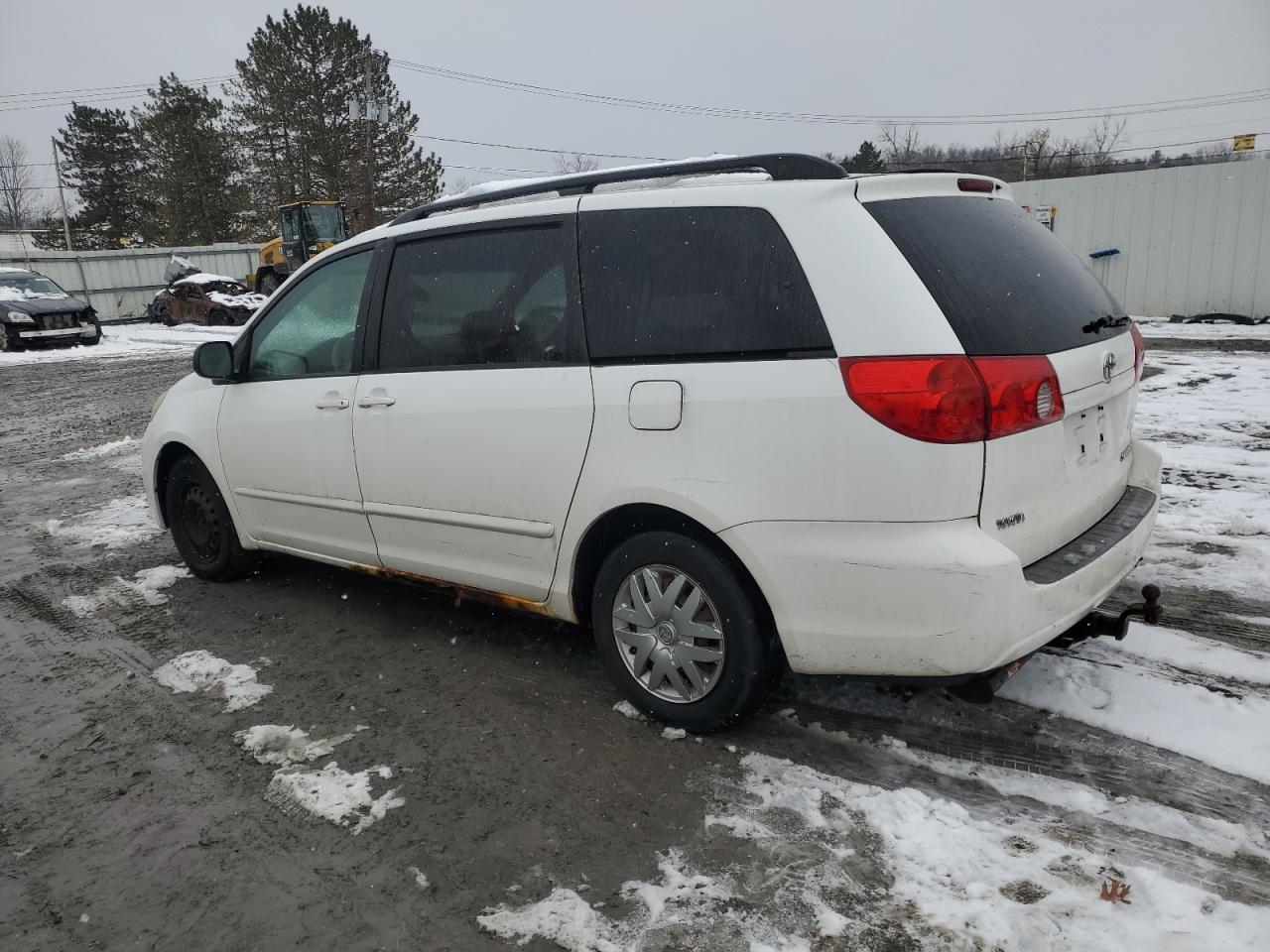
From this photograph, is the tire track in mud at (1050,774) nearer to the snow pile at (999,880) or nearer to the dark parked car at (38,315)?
the snow pile at (999,880)

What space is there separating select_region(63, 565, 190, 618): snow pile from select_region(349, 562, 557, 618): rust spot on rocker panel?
1544 mm

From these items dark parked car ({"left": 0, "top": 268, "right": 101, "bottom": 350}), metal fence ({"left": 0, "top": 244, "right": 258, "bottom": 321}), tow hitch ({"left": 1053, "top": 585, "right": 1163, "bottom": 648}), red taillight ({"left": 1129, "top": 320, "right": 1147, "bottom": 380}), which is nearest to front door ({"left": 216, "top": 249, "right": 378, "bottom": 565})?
tow hitch ({"left": 1053, "top": 585, "right": 1163, "bottom": 648})

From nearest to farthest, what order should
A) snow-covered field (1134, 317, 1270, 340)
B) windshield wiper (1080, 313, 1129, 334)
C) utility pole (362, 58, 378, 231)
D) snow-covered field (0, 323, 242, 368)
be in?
1. windshield wiper (1080, 313, 1129, 334)
2. snow-covered field (1134, 317, 1270, 340)
3. snow-covered field (0, 323, 242, 368)
4. utility pole (362, 58, 378, 231)

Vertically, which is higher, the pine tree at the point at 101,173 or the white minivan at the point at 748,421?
the pine tree at the point at 101,173

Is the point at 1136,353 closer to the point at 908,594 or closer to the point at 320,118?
the point at 908,594

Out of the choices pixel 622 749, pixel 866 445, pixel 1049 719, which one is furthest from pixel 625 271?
pixel 1049 719

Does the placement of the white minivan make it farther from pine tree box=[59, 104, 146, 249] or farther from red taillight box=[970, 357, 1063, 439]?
pine tree box=[59, 104, 146, 249]

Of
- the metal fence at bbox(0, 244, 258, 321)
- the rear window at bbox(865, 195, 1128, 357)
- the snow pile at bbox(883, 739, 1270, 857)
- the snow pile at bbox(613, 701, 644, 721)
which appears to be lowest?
the snow pile at bbox(883, 739, 1270, 857)

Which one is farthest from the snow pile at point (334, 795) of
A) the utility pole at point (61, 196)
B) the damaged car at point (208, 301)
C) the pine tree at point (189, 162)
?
the utility pole at point (61, 196)

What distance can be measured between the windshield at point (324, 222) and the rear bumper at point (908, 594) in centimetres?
2756

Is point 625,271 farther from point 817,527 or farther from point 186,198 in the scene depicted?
point 186,198

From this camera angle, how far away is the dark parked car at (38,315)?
20000 millimetres

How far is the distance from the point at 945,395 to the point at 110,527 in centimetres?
607

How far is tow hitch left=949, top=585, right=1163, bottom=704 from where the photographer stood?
2.72m
